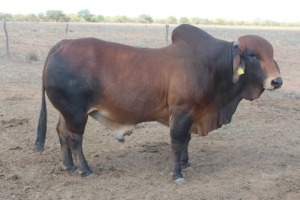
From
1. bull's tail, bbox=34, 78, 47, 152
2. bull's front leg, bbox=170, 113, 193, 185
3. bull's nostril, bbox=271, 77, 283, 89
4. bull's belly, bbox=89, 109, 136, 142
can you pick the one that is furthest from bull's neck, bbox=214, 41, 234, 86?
bull's tail, bbox=34, 78, 47, 152

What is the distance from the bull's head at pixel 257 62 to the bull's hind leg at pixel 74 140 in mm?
1979

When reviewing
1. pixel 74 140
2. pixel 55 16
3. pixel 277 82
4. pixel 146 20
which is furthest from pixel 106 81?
pixel 146 20

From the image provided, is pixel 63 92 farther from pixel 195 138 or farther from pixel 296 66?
pixel 296 66

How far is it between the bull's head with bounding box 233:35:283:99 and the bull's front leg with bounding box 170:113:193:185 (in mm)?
771

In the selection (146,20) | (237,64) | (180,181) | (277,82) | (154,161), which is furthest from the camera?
(146,20)

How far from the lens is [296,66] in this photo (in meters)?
19.1

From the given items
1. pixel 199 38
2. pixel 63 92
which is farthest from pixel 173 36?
pixel 63 92

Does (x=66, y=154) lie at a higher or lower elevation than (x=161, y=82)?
lower

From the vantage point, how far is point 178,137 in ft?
17.7

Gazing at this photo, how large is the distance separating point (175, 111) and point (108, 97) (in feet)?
2.76

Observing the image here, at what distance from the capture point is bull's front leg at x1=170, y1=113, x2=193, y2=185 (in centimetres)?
530

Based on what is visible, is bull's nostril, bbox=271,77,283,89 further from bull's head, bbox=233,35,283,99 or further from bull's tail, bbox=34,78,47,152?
bull's tail, bbox=34,78,47,152

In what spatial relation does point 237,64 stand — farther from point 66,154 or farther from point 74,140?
point 66,154

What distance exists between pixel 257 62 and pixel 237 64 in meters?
0.25
